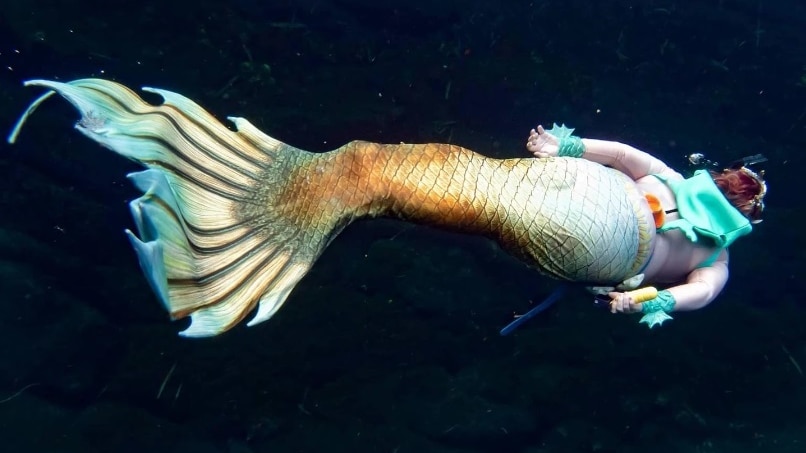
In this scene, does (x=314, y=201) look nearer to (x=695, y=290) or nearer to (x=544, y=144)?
(x=544, y=144)

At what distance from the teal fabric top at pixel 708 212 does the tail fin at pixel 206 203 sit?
6.91ft

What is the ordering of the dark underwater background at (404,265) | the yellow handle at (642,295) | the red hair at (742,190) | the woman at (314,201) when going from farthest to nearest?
the dark underwater background at (404,265), the red hair at (742,190), the yellow handle at (642,295), the woman at (314,201)

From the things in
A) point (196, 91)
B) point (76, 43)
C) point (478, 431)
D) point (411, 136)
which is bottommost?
point (478, 431)

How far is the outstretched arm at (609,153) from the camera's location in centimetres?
338

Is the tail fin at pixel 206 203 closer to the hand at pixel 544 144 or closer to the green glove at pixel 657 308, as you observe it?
the hand at pixel 544 144

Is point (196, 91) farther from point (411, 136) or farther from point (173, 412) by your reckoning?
point (173, 412)

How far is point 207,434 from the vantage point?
632 centimetres

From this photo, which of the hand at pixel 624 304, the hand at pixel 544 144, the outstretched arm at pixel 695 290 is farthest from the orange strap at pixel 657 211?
the hand at pixel 544 144

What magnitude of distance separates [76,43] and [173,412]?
386 centimetres

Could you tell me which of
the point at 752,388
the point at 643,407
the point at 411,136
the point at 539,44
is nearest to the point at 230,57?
the point at 411,136

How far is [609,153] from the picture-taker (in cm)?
346

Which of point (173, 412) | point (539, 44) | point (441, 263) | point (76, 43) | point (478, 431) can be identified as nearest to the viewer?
point (76, 43)

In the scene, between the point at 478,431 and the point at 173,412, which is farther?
the point at 478,431

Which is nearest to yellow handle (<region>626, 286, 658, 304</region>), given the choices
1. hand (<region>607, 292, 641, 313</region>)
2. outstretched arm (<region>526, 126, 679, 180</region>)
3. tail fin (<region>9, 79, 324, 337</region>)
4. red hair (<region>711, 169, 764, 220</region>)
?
hand (<region>607, 292, 641, 313</region>)
